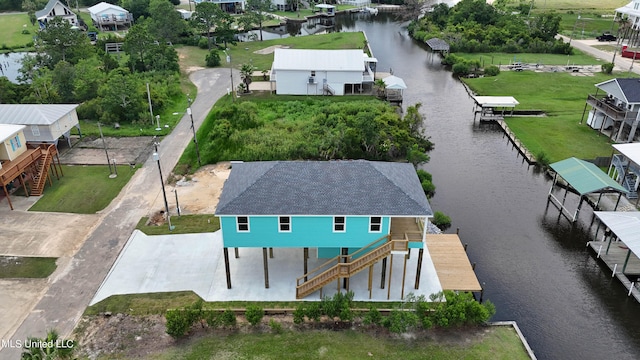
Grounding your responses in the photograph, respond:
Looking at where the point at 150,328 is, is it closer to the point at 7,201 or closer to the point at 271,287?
the point at 271,287

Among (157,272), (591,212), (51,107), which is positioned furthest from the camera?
(51,107)

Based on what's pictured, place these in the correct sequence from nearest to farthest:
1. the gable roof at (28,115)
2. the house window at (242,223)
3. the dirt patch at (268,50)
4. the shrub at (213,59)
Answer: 1. the house window at (242,223)
2. the gable roof at (28,115)
3. the shrub at (213,59)
4. the dirt patch at (268,50)

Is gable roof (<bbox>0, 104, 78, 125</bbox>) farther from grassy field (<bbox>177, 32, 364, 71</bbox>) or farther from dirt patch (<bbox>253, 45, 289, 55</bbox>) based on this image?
dirt patch (<bbox>253, 45, 289, 55</bbox>)

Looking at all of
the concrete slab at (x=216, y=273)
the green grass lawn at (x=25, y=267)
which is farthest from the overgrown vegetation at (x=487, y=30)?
the green grass lawn at (x=25, y=267)

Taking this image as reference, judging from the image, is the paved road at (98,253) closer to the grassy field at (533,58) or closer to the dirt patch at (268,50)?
the dirt patch at (268,50)

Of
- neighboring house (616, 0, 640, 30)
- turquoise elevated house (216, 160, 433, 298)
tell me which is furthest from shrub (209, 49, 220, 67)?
neighboring house (616, 0, 640, 30)

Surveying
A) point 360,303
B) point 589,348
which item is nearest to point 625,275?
point 589,348
